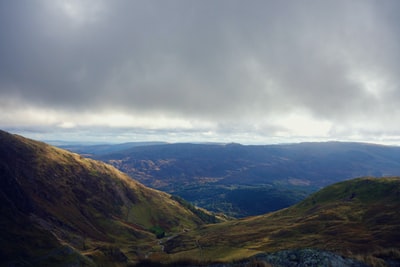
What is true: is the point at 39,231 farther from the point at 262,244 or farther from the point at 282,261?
the point at 282,261

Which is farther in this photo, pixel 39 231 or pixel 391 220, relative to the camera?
pixel 39 231

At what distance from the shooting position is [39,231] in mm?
181250

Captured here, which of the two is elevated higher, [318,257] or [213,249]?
[318,257]

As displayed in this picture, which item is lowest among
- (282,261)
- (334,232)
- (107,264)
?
(107,264)

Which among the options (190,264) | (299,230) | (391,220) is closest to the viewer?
(190,264)

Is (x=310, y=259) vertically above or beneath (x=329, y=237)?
above

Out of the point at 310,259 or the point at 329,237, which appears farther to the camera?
the point at 329,237

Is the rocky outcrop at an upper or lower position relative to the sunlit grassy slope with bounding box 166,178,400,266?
upper

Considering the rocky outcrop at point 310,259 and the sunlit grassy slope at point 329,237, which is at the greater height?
the rocky outcrop at point 310,259

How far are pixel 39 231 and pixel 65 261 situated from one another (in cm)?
5886

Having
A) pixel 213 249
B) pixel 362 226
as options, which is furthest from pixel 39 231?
pixel 362 226

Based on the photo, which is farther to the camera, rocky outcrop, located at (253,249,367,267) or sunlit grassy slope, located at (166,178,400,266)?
sunlit grassy slope, located at (166,178,400,266)

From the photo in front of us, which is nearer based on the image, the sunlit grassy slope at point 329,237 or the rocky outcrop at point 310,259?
the rocky outcrop at point 310,259

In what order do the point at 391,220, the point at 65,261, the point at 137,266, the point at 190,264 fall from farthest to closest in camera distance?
the point at 391,220
the point at 65,261
the point at 137,266
the point at 190,264
